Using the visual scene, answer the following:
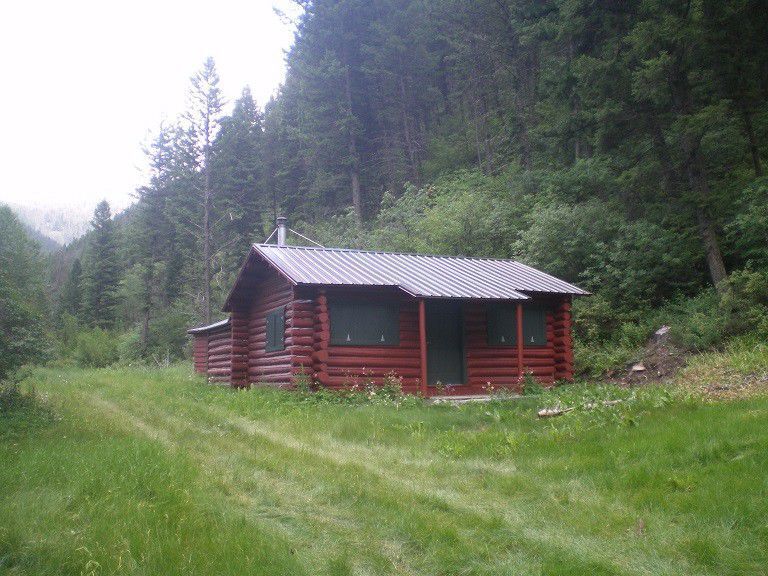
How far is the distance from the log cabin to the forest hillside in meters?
3.15

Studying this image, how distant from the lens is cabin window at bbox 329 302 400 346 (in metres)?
18.0

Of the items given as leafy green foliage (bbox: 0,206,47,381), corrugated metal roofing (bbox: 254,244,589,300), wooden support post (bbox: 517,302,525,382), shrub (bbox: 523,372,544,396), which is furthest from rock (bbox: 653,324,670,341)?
leafy green foliage (bbox: 0,206,47,381)

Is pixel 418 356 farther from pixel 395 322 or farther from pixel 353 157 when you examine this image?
pixel 353 157

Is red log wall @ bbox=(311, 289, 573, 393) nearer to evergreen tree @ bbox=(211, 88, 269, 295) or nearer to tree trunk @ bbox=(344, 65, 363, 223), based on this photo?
tree trunk @ bbox=(344, 65, 363, 223)

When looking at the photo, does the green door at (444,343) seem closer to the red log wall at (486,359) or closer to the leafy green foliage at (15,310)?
the red log wall at (486,359)

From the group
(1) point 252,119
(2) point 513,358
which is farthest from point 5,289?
(1) point 252,119

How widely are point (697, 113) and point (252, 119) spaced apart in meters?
38.0

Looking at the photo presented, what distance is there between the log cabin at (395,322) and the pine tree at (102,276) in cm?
3351

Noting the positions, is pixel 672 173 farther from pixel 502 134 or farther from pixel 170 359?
pixel 170 359

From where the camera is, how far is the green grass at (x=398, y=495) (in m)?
5.60

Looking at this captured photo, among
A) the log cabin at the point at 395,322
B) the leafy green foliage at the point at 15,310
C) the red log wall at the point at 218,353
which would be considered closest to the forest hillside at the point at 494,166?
the leafy green foliage at the point at 15,310

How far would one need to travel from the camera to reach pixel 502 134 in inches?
1607

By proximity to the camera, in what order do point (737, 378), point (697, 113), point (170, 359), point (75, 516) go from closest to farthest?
point (75, 516) < point (737, 378) < point (697, 113) < point (170, 359)

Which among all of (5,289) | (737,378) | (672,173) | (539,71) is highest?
(539,71)
